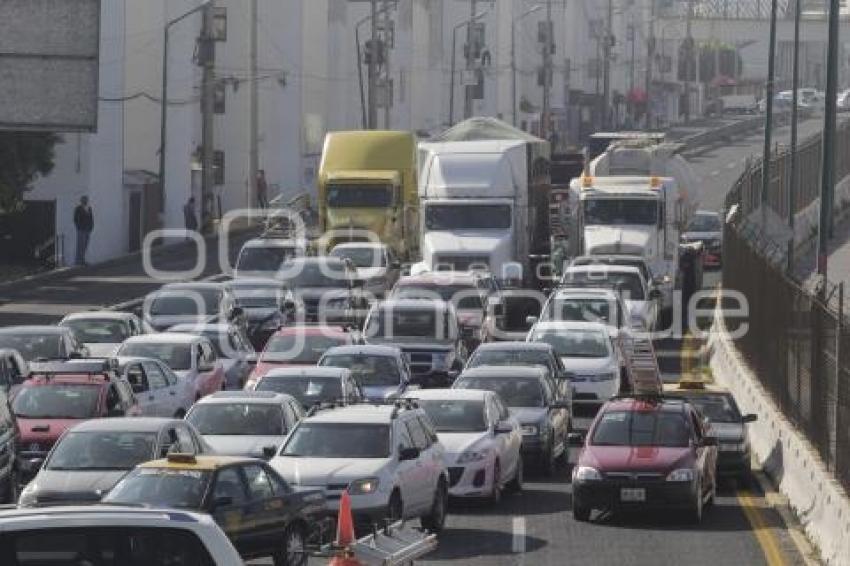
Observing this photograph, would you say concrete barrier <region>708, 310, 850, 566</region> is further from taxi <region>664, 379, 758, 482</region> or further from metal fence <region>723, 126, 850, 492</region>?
taxi <region>664, 379, 758, 482</region>

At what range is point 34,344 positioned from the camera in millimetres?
37156

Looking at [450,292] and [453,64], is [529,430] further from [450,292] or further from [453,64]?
[453,64]

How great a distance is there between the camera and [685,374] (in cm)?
4488

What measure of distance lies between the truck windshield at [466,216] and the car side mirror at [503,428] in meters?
25.7

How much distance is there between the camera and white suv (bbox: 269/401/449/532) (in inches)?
939

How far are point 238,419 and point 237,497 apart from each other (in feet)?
24.7

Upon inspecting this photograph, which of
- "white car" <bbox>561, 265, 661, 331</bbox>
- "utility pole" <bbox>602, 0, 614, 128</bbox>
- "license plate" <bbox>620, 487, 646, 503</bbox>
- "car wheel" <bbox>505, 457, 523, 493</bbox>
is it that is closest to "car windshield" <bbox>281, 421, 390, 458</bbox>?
"license plate" <bbox>620, 487, 646, 503</bbox>

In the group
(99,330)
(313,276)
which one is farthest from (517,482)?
(313,276)

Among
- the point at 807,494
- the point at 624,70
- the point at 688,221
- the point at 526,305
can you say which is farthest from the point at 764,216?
the point at 624,70

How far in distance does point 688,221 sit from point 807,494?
3808cm

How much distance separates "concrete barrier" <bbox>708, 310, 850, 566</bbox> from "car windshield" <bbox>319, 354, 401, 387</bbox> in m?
5.28

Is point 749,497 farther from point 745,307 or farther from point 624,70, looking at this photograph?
point 624,70

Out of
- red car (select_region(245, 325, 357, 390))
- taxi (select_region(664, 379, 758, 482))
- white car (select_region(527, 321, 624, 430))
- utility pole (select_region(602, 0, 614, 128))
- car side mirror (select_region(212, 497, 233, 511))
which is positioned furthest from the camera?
utility pole (select_region(602, 0, 614, 128))

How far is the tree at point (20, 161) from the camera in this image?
64.2 metres
